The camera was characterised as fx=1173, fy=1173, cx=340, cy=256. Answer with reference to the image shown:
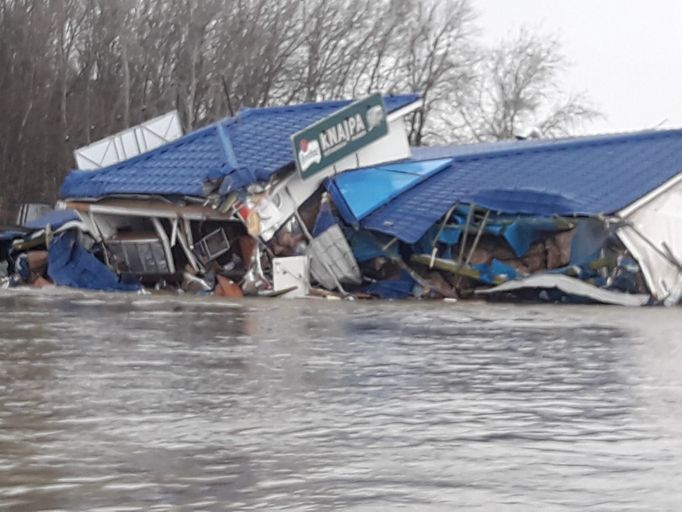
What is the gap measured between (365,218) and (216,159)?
4.34 meters

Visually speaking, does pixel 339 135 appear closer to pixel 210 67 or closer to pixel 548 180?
pixel 548 180

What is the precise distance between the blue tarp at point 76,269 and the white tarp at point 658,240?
11.5 metres

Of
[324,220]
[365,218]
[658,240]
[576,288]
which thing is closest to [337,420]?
[576,288]

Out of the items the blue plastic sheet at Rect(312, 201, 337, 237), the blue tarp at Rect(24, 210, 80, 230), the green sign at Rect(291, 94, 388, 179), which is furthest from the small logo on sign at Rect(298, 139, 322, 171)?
the blue tarp at Rect(24, 210, 80, 230)

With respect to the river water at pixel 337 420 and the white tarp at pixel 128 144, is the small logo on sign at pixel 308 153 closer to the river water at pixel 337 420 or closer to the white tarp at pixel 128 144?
the white tarp at pixel 128 144

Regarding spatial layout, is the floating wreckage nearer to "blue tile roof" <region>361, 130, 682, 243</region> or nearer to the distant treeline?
"blue tile roof" <region>361, 130, 682, 243</region>

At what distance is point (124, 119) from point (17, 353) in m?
44.9

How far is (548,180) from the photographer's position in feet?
82.4

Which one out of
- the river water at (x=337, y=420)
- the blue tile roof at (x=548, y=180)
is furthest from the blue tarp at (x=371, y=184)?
the river water at (x=337, y=420)

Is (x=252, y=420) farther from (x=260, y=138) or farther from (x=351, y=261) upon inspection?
(x=260, y=138)

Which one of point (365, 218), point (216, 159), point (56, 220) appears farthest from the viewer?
point (56, 220)

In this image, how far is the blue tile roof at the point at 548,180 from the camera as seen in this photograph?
2320cm

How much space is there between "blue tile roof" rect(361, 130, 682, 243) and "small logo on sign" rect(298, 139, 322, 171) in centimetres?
203

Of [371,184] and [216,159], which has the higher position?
[216,159]
